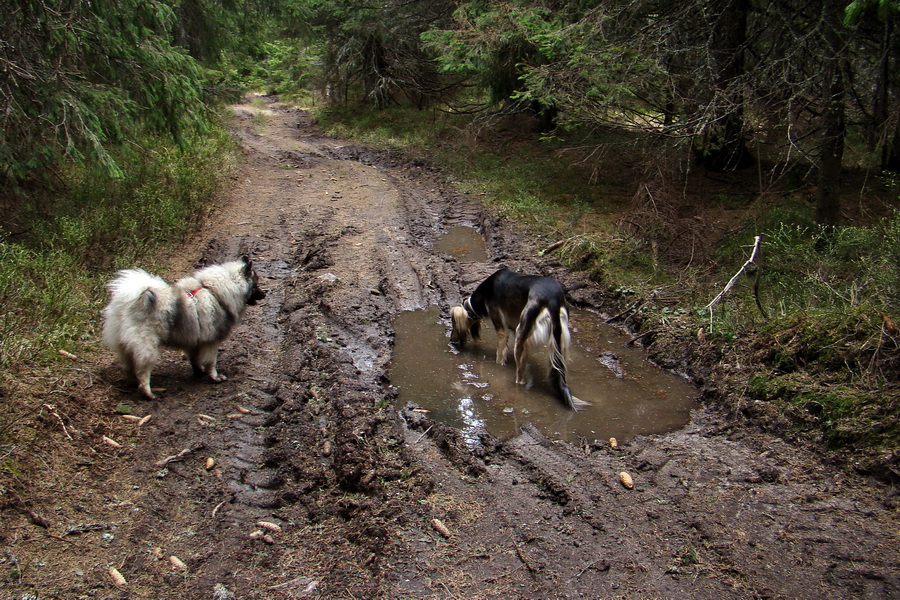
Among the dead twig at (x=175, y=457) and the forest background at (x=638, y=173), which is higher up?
the forest background at (x=638, y=173)

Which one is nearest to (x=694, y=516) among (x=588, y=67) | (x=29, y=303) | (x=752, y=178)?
(x=29, y=303)

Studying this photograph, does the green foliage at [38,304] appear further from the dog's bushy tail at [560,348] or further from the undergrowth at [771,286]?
the undergrowth at [771,286]

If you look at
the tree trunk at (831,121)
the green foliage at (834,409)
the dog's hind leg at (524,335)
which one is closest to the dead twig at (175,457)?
the dog's hind leg at (524,335)

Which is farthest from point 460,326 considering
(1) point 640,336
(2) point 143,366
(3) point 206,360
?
(2) point 143,366

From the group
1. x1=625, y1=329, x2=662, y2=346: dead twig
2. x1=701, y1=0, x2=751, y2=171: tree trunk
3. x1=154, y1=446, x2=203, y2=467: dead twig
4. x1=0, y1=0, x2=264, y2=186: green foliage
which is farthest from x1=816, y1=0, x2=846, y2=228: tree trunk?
x1=0, y1=0, x2=264, y2=186: green foliage

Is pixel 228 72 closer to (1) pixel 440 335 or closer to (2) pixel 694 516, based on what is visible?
(1) pixel 440 335

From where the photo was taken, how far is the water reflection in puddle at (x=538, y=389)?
5246 mm

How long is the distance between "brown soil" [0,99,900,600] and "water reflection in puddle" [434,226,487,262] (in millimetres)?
3757

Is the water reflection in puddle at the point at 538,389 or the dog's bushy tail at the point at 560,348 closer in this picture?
the water reflection in puddle at the point at 538,389

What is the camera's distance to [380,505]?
394cm

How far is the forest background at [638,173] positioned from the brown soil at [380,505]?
1.75ft

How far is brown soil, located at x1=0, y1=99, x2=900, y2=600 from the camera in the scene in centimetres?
329

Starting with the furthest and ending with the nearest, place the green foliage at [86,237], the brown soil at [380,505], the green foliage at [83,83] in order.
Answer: the green foliage at [83,83] < the green foliage at [86,237] < the brown soil at [380,505]

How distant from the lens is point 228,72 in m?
14.7
